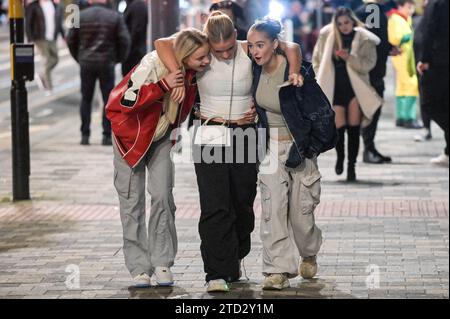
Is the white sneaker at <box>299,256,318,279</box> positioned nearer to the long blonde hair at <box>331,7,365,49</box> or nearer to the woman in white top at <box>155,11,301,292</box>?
the woman in white top at <box>155,11,301,292</box>

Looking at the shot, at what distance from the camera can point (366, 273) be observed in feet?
27.9

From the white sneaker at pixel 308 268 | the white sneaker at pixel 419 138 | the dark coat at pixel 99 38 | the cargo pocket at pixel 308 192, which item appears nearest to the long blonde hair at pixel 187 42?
the cargo pocket at pixel 308 192

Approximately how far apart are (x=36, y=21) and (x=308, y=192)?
15912 mm

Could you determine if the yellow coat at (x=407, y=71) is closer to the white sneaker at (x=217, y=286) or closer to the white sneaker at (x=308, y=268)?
the white sneaker at (x=308, y=268)

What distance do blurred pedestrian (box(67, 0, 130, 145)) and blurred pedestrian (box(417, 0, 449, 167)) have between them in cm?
384

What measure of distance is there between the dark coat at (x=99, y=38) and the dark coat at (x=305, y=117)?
796cm

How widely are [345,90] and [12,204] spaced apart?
3.47 m

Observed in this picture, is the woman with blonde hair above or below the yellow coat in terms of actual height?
above

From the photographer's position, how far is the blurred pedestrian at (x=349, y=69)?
12594mm

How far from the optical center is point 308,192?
816 cm

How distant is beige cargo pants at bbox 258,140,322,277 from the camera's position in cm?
805

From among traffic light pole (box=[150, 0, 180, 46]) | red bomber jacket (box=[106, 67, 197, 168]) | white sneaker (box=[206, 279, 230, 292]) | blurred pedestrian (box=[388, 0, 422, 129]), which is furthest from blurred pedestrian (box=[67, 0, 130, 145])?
white sneaker (box=[206, 279, 230, 292])
